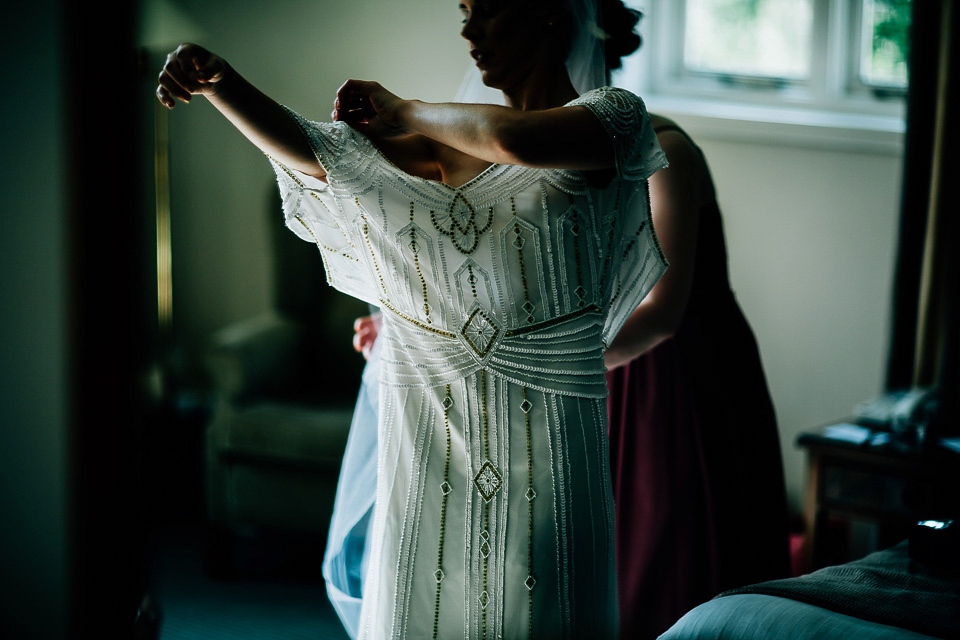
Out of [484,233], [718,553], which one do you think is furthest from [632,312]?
[718,553]

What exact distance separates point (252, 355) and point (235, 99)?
1.30 feet

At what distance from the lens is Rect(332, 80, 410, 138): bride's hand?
2.41ft

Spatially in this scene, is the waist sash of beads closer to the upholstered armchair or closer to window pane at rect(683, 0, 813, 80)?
the upholstered armchair

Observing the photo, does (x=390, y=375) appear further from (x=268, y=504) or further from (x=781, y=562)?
(x=781, y=562)

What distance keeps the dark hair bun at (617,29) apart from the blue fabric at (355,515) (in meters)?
0.48

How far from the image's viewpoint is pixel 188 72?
0.64 meters

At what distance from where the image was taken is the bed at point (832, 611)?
→ 803 mm

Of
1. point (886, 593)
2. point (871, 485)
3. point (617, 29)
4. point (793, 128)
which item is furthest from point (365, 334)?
point (793, 128)

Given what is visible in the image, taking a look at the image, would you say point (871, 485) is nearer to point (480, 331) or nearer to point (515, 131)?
point (480, 331)

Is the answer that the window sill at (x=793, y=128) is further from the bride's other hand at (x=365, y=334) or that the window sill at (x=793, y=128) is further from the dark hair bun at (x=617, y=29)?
the bride's other hand at (x=365, y=334)

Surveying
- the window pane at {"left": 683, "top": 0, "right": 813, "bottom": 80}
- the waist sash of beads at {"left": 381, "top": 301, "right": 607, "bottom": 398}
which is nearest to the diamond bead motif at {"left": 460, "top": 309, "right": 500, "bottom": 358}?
the waist sash of beads at {"left": 381, "top": 301, "right": 607, "bottom": 398}

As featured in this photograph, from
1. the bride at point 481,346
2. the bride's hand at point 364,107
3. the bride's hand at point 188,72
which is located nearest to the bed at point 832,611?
the bride at point 481,346

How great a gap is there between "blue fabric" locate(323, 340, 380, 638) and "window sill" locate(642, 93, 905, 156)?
1.47 m

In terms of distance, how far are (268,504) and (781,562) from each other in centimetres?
79
